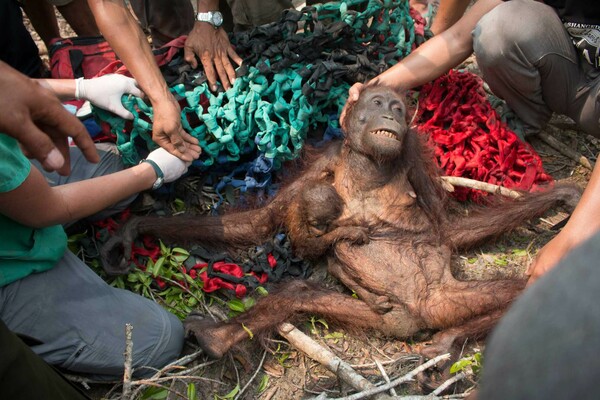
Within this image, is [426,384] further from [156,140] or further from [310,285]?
[156,140]

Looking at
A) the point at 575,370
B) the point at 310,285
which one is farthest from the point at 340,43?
the point at 575,370

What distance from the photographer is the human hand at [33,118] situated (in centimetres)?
139

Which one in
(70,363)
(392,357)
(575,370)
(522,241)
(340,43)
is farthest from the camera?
(340,43)

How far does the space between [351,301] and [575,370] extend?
2.14 meters

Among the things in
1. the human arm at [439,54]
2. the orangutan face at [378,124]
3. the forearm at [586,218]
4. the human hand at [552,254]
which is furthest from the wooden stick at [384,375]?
the human arm at [439,54]

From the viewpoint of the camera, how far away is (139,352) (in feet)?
8.11

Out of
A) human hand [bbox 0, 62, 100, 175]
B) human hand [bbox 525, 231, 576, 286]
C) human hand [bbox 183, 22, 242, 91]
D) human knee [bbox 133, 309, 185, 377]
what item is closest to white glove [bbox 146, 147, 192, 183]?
human hand [bbox 183, 22, 242, 91]

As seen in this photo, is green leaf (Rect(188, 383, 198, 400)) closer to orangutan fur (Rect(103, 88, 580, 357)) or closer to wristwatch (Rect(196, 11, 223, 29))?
orangutan fur (Rect(103, 88, 580, 357))

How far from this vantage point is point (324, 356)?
2.47m

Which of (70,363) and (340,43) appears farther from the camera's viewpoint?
(340,43)

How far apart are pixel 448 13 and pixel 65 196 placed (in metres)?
2.96

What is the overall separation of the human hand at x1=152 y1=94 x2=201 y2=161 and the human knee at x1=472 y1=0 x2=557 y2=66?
181cm

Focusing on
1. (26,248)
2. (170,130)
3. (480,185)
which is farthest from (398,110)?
(26,248)

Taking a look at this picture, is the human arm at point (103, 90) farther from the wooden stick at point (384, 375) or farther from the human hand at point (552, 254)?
the human hand at point (552, 254)
